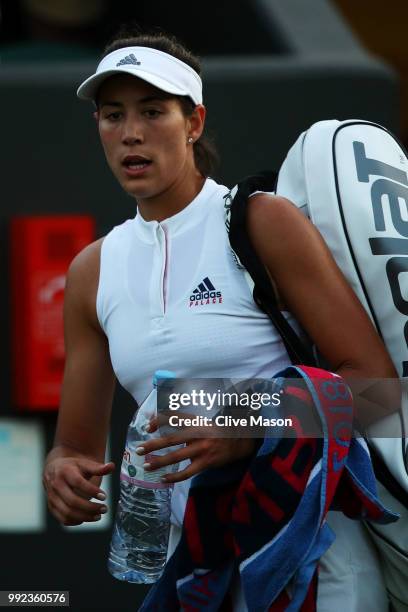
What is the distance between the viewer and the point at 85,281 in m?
3.28

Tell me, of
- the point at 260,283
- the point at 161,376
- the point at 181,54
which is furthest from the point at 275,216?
the point at 181,54

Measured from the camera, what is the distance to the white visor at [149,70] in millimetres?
3004

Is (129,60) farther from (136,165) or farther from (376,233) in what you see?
(376,233)

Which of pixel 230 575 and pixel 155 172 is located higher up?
pixel 155 172

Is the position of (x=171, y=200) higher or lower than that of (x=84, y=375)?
higher

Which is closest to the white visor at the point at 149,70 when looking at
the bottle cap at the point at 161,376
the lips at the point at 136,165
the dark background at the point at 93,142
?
the lips at the point at 136,165

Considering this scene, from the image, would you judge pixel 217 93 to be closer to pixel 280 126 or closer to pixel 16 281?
pixel 280 126

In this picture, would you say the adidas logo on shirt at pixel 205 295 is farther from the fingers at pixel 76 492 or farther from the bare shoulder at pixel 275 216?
the fingers at pixel 76 492

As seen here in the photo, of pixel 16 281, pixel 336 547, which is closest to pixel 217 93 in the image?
pixel 16 281

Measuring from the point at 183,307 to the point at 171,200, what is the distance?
0.94 feet

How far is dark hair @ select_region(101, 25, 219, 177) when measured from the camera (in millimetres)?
3131

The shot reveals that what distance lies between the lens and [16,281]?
20.5 ft

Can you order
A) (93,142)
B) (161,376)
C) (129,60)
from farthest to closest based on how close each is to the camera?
(93,142) < (129,60) < (161,376)

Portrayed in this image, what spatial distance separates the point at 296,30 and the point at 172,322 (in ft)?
13.5
